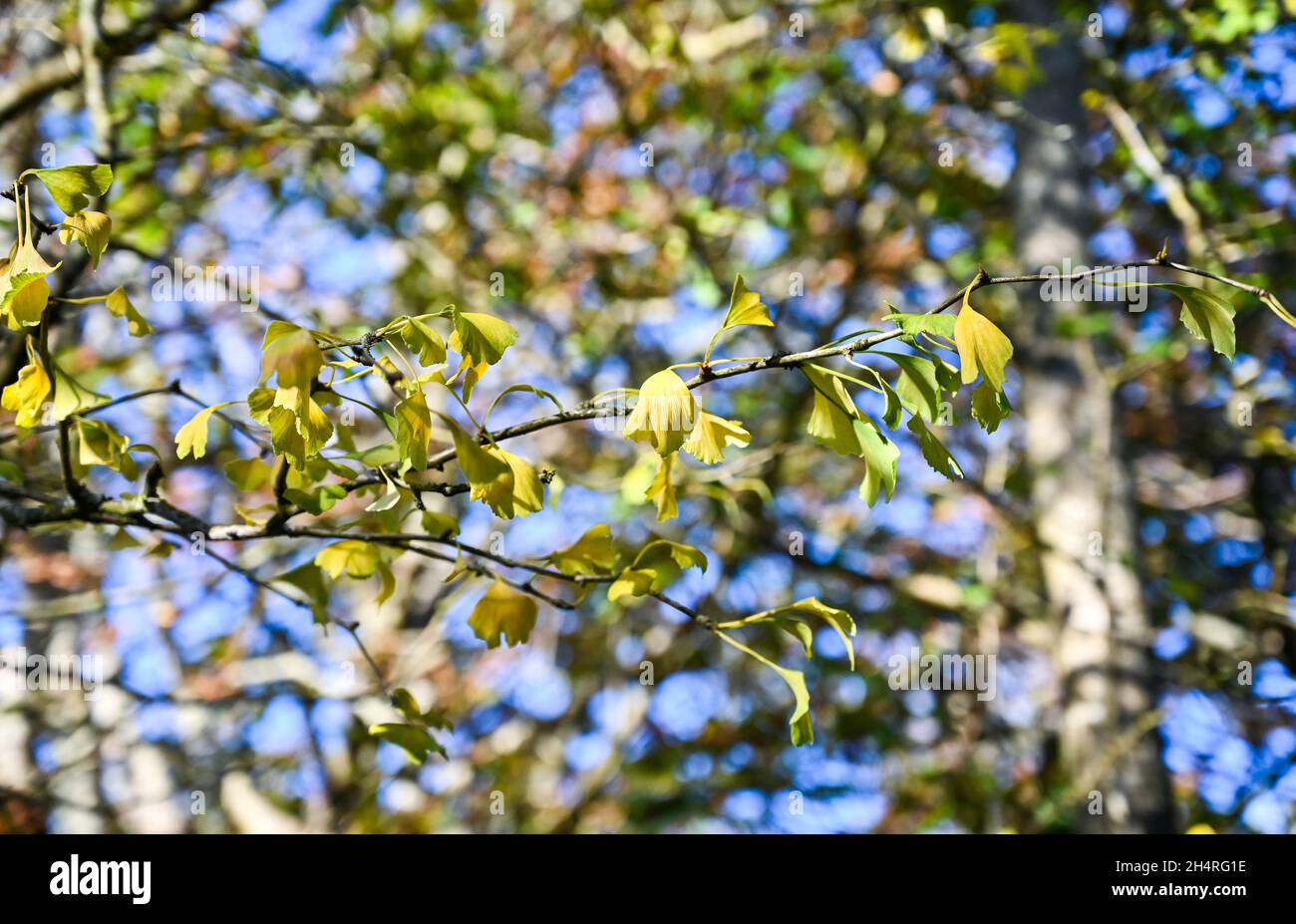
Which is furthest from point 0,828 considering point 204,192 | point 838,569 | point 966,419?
point 966,419

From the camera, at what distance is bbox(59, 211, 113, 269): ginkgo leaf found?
117 cm

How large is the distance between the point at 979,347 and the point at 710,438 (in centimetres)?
30

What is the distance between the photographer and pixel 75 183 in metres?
1.19

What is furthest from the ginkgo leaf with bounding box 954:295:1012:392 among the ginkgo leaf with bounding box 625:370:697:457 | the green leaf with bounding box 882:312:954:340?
the ginkgo leaf with bounding box 625:370:697:457

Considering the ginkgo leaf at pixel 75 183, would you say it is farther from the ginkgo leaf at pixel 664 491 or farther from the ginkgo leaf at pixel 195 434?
the ginkgo leaf at pixel 664 491

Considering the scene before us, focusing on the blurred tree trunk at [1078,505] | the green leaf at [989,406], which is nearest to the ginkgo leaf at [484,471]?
the green leaf at [989,406]

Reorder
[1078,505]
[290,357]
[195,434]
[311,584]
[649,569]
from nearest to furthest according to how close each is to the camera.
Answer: [290,357], [195,434], [649,569], [311,584], [1078,505]

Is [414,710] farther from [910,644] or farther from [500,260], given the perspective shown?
[910,644]

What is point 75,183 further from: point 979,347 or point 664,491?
point 979,347

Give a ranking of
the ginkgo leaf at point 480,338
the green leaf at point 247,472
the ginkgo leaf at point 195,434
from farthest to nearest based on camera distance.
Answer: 1. the green leaf at point 247,472
2. the ginkgo leaf at point 195,434
3. the ginkgo leaf at point 480,338

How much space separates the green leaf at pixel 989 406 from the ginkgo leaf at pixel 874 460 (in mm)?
114

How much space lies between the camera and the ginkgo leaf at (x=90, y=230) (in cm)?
117

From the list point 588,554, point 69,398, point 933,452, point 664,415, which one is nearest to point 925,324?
point 933,452

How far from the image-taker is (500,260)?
5094mm
